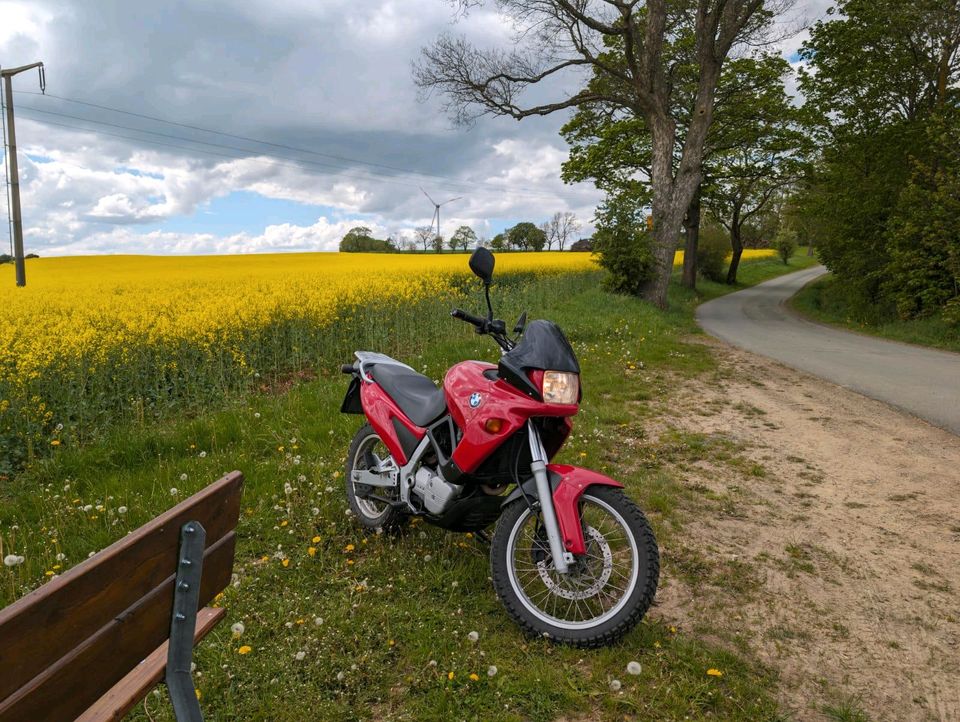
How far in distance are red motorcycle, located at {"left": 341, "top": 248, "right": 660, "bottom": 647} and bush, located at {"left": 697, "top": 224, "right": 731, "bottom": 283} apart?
34.2 meters

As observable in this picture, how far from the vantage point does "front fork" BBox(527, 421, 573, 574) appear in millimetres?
2576

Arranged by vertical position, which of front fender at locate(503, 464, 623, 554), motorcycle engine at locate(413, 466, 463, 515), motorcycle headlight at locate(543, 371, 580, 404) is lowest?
motorcycle engine at locate(413, 466, 463, 515)

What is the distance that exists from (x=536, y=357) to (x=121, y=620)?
1.77 meters

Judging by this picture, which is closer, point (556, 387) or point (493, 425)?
point (556, 387)

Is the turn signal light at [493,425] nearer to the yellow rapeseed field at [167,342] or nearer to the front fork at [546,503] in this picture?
the front fork at [546,503]

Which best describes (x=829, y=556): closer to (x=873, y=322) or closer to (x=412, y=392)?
(x=412, y=392)

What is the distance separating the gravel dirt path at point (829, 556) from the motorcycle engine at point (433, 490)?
121 cm

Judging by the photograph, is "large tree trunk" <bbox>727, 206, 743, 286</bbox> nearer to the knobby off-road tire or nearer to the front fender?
the knobby off-road tire

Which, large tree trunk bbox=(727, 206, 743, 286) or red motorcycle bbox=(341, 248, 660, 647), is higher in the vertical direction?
large tree trunk bbox=(727, 206, 743, 286)

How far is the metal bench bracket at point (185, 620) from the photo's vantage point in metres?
1.50

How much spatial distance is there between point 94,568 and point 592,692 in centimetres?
194

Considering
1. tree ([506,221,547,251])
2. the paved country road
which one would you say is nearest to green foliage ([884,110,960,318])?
the paved country road

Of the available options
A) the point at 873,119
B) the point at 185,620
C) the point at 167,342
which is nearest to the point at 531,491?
the point at 185,620

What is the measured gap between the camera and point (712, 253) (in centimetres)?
3441
